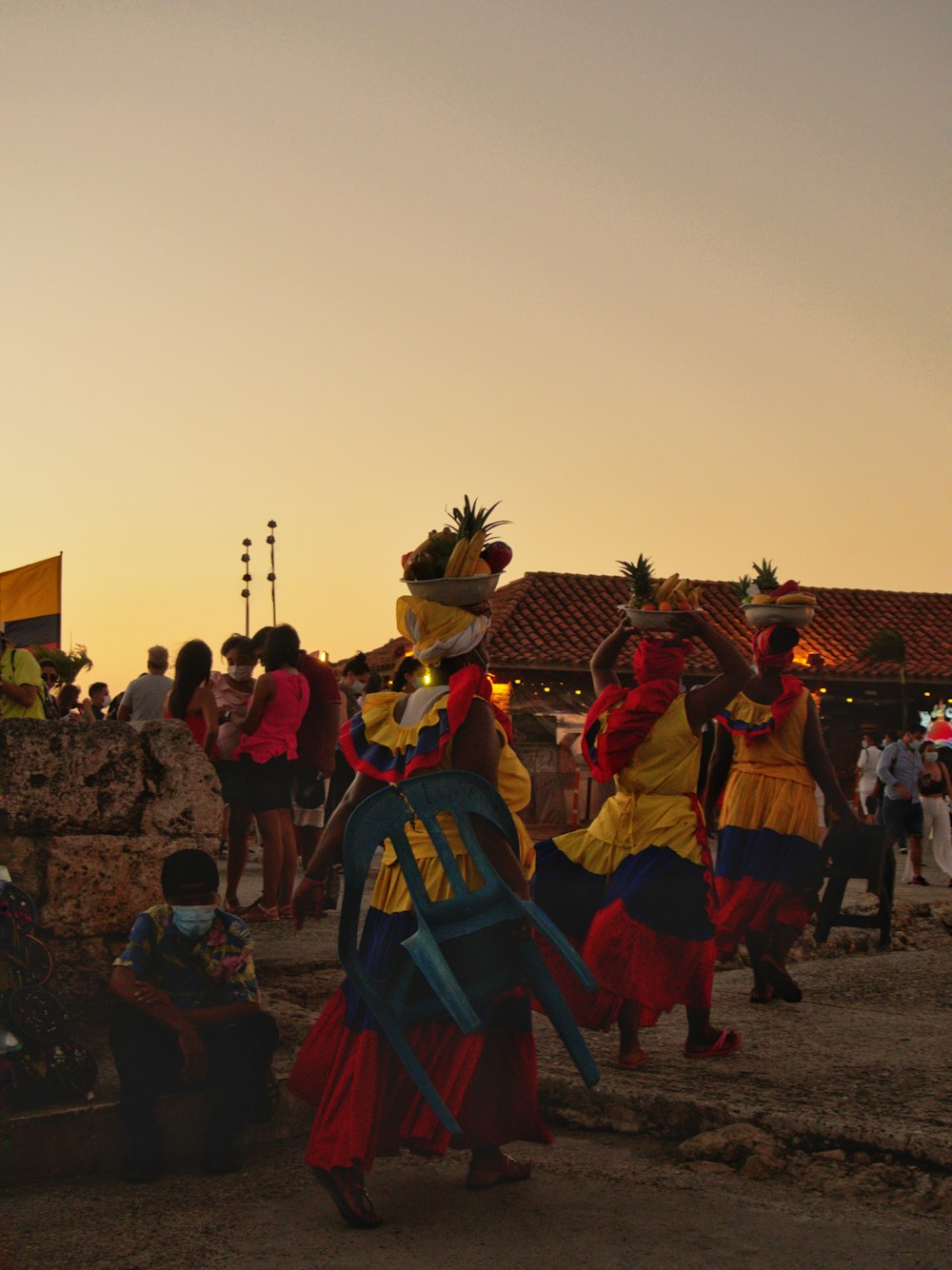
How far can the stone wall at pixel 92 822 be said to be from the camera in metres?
5.58

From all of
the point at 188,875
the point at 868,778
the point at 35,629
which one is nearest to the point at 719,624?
the point at 868,778

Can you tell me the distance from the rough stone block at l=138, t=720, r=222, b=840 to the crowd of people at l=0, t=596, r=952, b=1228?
305mm

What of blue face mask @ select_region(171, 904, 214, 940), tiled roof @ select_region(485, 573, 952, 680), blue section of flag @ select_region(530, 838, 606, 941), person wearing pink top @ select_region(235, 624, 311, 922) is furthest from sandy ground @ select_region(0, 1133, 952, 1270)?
tiled roof @ select_region(485, 573, 952, 680)

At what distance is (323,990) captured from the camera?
6621 millimetres

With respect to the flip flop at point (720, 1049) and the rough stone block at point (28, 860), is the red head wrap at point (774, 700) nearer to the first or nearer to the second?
the flip flop at point (720, 1049)

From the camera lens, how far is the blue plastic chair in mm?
3820

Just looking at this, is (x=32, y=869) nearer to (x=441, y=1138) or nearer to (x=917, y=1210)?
(x=441, y=1138)

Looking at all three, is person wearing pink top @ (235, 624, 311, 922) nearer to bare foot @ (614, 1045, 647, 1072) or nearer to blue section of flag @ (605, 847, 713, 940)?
blue section of flag @ (605, 847, 713, 940)

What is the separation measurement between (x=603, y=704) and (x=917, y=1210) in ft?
8.28

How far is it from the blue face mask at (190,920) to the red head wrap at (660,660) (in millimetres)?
2126

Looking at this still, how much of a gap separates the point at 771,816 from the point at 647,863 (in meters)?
1.47

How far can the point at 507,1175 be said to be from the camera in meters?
4.20

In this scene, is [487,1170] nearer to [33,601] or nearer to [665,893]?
[665,893]

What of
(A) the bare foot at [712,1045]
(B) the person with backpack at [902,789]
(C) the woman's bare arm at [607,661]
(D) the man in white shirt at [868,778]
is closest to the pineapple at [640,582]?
(C) the woman's bare arm at [607,661]
